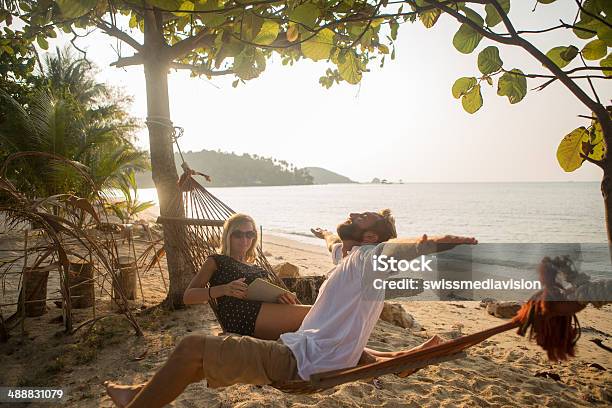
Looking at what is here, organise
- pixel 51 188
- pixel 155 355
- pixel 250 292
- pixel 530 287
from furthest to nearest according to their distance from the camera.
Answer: pixel 51 188
pixel 155 355
pixel 250 292
pixel 530 287

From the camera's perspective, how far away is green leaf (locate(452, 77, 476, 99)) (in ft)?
3.10

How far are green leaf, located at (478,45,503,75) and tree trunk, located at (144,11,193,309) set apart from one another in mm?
2669

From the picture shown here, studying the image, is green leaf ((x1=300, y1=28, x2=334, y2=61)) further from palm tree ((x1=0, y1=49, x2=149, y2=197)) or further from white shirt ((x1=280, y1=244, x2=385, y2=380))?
palm tree ((x1=0, y1=49, x2=149, y2=197))

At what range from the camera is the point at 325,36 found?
1.03 metres

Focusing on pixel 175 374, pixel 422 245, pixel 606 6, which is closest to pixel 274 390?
pixel 175 374

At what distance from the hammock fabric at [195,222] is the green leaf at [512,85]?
6.58 feet

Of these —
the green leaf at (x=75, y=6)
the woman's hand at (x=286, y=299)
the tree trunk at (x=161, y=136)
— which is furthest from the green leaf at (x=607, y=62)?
the tree trunk at (x=161, y=136)

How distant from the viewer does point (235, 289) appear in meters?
1.86

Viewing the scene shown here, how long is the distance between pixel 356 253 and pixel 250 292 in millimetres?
731

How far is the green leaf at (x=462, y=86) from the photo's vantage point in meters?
0.95

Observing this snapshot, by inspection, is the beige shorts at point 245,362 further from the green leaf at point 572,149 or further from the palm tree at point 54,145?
the palm tree at point 54,145

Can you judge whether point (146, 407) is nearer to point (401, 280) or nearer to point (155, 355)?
point (401, 280)

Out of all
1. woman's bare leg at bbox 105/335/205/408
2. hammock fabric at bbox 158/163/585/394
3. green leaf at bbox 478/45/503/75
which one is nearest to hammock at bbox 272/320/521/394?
hammock fabric at bbox 158/163/585/394

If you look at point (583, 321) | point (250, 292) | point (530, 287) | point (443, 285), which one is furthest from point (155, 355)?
point (583, 321)
